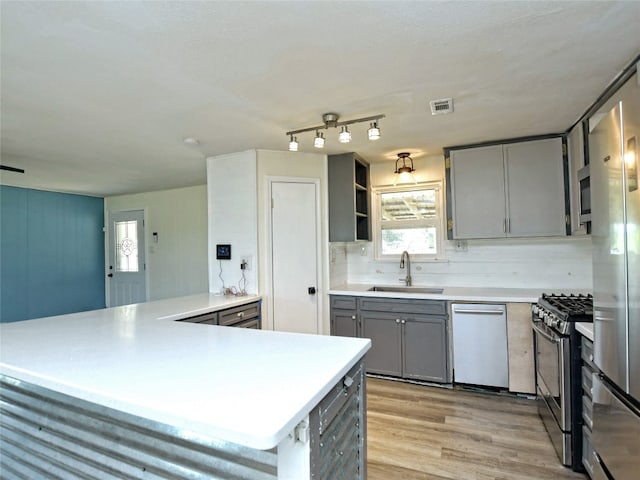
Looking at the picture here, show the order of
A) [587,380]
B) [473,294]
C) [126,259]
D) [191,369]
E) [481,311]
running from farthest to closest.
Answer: [126,259] → [473,294] → [481,311] → [587,380] → [191,369]

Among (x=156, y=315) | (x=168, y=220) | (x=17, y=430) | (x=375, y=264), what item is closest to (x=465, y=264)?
(x=375, y=264)

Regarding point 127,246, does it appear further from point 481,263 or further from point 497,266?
point 497,266

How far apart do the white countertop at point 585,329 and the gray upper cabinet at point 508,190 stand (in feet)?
4.38

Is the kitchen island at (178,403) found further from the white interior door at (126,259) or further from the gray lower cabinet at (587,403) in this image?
the white interior door at (126,259)

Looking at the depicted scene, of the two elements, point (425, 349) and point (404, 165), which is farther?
point (404, 165)

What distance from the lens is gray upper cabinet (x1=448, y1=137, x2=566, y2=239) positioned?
10.1 ft

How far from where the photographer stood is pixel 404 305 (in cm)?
332

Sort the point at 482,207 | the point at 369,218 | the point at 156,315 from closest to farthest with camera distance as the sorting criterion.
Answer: the point at 156,315, the point at 482,207, the point at 369,218

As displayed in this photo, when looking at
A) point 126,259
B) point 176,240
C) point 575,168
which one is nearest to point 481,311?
point 575,168

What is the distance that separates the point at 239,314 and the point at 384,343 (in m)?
1.46

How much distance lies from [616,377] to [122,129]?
11.6 feet

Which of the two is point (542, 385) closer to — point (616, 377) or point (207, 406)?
point (616, 377)

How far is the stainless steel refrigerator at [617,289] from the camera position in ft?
4.36

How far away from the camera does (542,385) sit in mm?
2566
